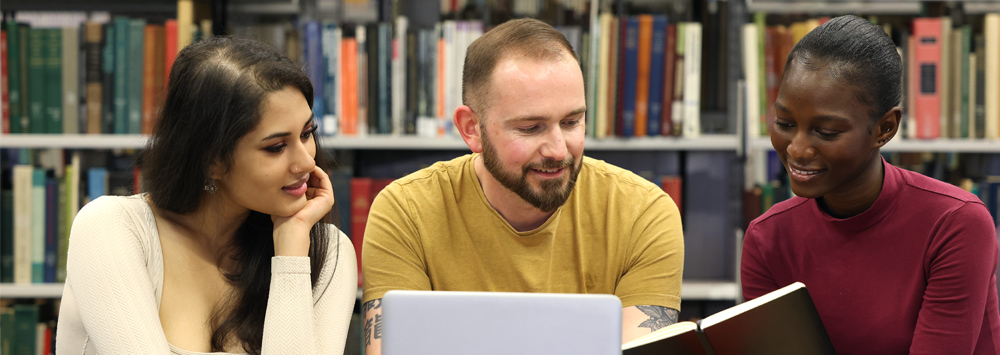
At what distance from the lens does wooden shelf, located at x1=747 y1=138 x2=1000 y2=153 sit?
1.98m

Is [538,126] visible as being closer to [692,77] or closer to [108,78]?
[692,77]

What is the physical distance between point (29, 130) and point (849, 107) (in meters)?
1.97

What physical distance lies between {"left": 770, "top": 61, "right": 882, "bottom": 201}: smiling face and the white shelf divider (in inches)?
72.2

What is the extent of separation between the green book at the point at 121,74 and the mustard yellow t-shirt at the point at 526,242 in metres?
1.05

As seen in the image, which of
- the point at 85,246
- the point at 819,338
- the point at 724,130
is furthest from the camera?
the point at 724,130

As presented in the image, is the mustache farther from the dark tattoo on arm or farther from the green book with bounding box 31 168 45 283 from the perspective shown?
the green book with bounding box 31 168 45 283

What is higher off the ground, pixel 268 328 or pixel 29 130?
pixel 29 130

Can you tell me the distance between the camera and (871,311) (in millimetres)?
1100

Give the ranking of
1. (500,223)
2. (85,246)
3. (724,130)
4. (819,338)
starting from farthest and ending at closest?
1. (724,130)
2. (500,223)
3. (85,246)
4. (819,338)

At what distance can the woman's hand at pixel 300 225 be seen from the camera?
45.8 inches

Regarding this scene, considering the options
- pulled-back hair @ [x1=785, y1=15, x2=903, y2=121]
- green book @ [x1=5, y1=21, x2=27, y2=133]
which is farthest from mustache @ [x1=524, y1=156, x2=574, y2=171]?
green book @ [x1=5, y1=21, x2=27, y2=133]

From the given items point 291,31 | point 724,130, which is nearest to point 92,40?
point 291,31

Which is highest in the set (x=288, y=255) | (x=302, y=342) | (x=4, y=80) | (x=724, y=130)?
(x=4, y=80)

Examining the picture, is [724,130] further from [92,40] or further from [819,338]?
[92,40]
